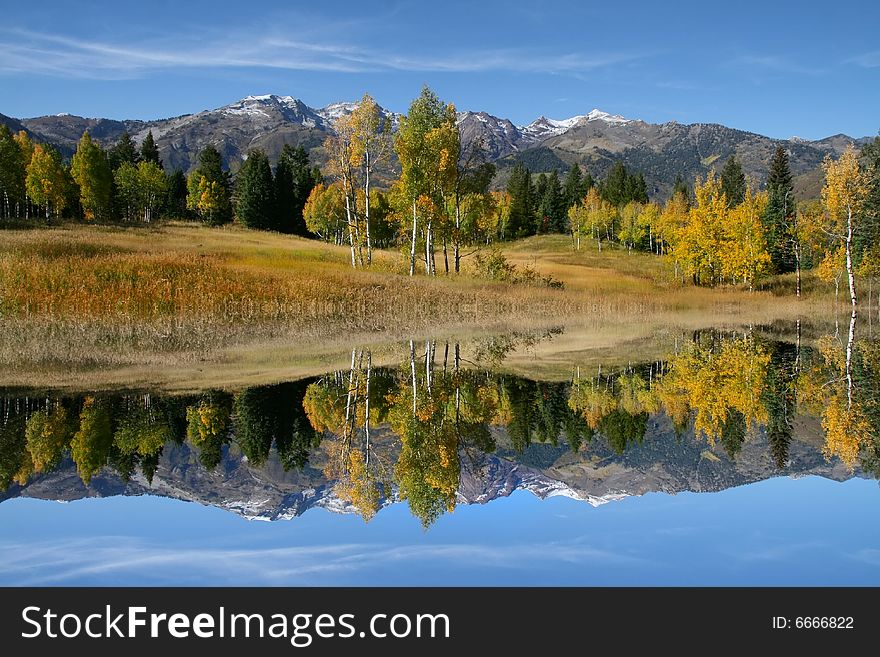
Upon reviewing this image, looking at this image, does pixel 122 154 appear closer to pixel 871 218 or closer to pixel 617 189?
pixel 617 189

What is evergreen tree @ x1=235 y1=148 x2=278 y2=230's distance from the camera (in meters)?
75.2

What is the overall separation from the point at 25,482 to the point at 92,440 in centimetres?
137

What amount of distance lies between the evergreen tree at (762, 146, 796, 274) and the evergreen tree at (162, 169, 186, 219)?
68.5 m

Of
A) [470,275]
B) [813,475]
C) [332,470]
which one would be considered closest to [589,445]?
[813,475]

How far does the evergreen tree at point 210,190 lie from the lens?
8294 cm

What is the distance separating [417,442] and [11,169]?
7903 centimetres

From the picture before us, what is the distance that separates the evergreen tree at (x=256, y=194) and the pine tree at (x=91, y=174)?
46.9 ft

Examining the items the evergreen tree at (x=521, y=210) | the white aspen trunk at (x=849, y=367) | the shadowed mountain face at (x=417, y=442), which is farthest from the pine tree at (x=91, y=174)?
the shadowed mountain face at (x=417, y=442)

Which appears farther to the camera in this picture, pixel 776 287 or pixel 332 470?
pixel 776 287

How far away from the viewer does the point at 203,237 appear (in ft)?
196
